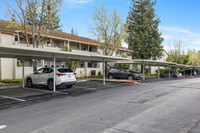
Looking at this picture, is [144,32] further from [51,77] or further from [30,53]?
[30,53]

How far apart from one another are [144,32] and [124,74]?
1779 cm

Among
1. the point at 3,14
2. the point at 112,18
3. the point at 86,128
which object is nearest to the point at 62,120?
the point at 86,128

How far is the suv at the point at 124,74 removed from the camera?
20938 millimetres

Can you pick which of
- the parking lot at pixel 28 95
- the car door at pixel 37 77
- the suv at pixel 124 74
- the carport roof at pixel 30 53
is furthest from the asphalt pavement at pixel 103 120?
the suv at pixel 124 74

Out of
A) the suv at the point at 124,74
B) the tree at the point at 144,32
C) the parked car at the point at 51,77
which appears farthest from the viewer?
the tree at the point at 144,32

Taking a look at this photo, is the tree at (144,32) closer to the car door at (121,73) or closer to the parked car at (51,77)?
the car door at (121,73)

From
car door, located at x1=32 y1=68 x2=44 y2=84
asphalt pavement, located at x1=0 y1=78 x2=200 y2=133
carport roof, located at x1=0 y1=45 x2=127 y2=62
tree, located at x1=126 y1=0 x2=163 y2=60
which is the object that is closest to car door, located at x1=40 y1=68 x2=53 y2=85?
car door, located at x1=32 y1=68 x2=44 y2=84

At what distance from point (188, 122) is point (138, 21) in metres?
34.2

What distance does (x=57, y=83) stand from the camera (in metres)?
11.9

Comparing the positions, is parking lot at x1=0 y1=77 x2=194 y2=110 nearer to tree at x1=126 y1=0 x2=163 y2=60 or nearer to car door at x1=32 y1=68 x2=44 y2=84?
car door at x1=32 y1=68 x2=44 y2=84

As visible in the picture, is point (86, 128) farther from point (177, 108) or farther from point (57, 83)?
point (57, 83)

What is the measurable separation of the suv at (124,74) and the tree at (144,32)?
1446 cm

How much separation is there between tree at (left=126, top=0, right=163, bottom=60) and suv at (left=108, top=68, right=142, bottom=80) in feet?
47.4

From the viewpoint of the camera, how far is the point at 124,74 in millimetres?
21812
